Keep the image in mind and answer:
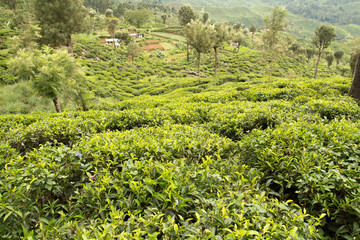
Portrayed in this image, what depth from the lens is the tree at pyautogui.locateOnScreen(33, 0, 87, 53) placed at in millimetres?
24062

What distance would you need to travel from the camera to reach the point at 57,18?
2522 cm

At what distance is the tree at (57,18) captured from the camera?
947 inches

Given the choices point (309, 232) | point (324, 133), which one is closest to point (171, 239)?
point (309, 232)

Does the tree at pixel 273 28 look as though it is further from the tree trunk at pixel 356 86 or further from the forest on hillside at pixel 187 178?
the forest on hillside at pixel 187 178

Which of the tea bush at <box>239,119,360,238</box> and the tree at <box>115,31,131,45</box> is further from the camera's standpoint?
the tree at <box>115,31,131,45</box>

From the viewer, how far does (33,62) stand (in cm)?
1151

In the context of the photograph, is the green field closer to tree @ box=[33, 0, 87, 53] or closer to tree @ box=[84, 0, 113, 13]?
tree @ box=[84, 0, 113, 13]

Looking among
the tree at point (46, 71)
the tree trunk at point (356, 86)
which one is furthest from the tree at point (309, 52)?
the tree at point (46, 71)

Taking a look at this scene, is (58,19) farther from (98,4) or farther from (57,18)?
(98,4)

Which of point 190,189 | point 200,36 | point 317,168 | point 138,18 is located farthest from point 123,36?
point 317,168

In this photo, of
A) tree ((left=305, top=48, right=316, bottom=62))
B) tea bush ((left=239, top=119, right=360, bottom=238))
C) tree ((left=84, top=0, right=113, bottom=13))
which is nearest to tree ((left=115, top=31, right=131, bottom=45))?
tree ((left=305, top=48, right=316, bottom=62))

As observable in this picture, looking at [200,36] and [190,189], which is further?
[200,36]

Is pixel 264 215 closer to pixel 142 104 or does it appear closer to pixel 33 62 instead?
pixel 142 104

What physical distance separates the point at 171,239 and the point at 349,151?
3.24 m
